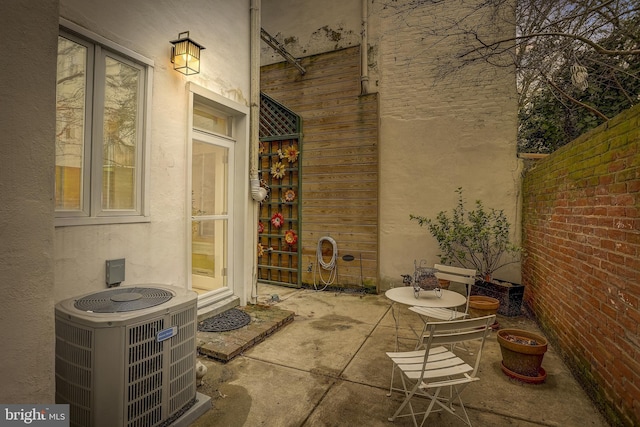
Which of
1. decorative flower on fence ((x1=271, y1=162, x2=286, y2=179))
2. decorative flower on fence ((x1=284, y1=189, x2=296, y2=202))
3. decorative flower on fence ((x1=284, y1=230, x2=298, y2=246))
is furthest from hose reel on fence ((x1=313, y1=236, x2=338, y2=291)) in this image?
decorative flower on fence ((x1=271, y1=162, x2=286, y2=179))

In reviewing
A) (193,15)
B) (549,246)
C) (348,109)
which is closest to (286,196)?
(348,109)

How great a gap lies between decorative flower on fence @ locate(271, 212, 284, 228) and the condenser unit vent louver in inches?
165

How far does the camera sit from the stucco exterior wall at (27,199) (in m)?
1.25

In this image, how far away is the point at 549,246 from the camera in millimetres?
3824

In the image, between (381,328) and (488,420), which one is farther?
(381,328)

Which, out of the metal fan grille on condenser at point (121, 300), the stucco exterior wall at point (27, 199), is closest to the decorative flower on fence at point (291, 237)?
the metal fan grille on condenser at point (121, 300)

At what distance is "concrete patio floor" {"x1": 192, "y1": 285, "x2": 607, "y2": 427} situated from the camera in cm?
229

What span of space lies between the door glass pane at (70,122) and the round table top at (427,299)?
9.79ft

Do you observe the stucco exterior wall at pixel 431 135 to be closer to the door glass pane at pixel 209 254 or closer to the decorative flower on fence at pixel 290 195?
the decorative flower on fence at pixel 290 195

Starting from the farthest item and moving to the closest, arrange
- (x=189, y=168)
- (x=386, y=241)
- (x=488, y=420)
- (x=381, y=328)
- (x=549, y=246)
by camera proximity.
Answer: (x=386, y=241), (x=381, y=328), (x=549, y=246), (x=189, y=168), (x=488, y=420)

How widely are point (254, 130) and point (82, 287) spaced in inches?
110

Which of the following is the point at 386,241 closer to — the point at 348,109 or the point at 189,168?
the point at 348,109

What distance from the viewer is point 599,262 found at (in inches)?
99.6

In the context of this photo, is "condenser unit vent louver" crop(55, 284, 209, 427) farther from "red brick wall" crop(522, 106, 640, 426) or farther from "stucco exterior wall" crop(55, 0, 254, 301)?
"red brick wall" crop(522, 106, 640, 426)
